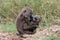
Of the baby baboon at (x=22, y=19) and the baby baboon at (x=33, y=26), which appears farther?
the baby baboon at (x=33, y=26)

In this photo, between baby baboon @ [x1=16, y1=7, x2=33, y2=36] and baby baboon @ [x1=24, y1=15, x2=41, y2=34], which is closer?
baby baboon @ [x1=16, y1=7, x2=33, y2=36]

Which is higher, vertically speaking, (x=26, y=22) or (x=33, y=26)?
(x=26, y=22)

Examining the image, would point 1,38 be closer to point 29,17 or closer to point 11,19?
point 29,17

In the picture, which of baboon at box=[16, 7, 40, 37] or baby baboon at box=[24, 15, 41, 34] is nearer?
baboon at box=[16, 7, 40, 37]

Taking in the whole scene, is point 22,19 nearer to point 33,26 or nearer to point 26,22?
point 26,22

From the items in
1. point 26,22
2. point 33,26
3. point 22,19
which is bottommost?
point 33,26

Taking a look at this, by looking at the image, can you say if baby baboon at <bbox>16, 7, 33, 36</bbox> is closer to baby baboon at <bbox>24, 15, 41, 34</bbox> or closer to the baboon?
the baboon

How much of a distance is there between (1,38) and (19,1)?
4461mm

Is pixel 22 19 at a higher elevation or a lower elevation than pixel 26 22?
higher

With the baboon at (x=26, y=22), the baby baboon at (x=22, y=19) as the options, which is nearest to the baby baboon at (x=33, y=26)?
the baboon at (x=26, y=22)

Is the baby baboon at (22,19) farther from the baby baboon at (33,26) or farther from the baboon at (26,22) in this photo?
the baby baboon at (33,26)

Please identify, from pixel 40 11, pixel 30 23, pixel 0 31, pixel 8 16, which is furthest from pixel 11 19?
pixel 30 23

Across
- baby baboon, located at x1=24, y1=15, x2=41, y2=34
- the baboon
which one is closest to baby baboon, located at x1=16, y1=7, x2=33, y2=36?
the baboon

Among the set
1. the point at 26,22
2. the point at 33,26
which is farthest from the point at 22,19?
the point at 33,26
